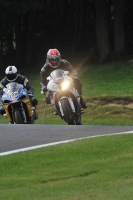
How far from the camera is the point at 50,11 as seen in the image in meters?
53.7

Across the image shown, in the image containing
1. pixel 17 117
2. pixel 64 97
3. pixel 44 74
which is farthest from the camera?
pixel 44 74

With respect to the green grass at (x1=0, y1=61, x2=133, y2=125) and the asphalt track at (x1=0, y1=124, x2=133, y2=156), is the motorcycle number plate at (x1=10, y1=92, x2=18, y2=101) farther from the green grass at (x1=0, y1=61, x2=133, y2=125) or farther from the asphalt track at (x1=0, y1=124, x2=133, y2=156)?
the green grass at (x1=0, y1=61, x2=133, y2=125)

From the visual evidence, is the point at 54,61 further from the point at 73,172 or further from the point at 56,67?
the point at 73,172

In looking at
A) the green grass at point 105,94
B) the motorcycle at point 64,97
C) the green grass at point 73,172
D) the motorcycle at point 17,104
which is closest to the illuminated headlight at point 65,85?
the motorcycle at point 64,97

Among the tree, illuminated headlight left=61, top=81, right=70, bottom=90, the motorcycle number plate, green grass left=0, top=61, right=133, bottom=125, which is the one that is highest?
illuminated headlight left=61, top=81, right=70, bottom=90

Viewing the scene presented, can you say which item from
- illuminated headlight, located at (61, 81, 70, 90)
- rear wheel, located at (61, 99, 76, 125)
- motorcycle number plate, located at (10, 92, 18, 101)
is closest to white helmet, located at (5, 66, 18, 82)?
motorcycle number plate, located at (10, 92, 18, 101)

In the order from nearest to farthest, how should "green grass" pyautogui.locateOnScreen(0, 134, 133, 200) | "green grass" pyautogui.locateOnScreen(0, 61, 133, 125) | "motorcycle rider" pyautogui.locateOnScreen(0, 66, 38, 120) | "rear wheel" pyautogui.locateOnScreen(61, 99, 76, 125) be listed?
"green grass" pyautogui.locateOnScreen(0, 134, 133, 200)
"rear wheel" pyautogui.locateOnScreen(61, 99, 76, 125)
"motorcycle rider" pyautogui.locateOnScreen(0, 66, 38, 120)
"green grass" pyautogui.locateOnScreen(0, 61, 133, 125)

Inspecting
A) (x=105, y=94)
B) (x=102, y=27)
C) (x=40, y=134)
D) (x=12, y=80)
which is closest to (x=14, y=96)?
(x=12, y=80)

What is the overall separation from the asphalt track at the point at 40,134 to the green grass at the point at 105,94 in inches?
371

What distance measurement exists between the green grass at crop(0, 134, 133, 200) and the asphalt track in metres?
0.70

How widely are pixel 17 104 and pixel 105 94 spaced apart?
12925mm

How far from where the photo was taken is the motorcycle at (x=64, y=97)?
19250 millimetres

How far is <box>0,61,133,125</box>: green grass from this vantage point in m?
29.0

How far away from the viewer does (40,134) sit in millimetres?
15133
